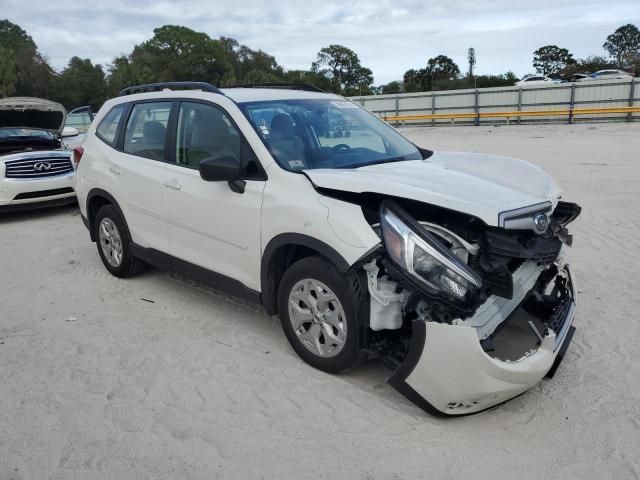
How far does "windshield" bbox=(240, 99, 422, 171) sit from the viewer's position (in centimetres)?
392

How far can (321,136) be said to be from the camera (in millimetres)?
4191

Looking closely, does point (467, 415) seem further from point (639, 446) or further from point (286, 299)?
point (286, 299)

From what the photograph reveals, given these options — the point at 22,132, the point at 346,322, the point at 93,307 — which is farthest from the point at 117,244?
the point at 22,132

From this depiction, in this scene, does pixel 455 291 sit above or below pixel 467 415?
above

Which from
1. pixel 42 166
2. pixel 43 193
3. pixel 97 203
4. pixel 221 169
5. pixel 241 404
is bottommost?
pixel 241 404

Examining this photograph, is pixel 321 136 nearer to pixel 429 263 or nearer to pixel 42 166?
pixel 429 263

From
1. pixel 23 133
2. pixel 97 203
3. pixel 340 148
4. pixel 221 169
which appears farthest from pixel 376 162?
pixel 23 133

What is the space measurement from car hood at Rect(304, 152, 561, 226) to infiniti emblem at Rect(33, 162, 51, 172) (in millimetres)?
6790

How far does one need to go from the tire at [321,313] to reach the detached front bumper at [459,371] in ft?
1.39

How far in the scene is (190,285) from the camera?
548 cm

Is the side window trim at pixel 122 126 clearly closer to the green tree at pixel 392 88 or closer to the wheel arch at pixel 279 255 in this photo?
the wheel arch at pixel 279 255

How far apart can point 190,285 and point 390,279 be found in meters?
2.86

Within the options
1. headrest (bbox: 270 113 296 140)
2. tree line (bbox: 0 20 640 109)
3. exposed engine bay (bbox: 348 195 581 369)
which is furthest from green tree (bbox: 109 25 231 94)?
exposed engine bay (bbox: 348 195 581 369)

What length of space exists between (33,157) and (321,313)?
718cm
